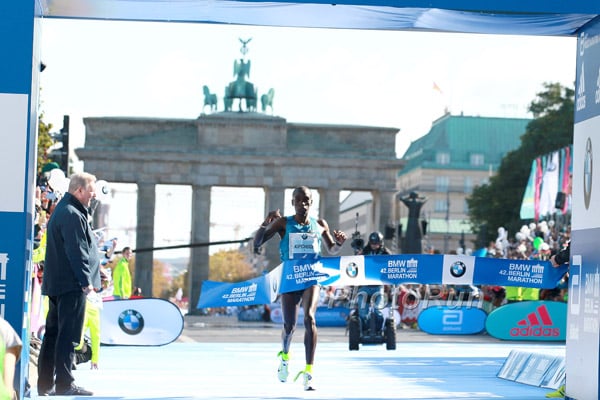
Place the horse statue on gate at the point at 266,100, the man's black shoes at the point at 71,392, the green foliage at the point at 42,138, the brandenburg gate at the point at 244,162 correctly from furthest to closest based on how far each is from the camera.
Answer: the horse statue on gate at the point at 266,100 → the brandenburg gate at the point at 244,162 → the green foliage at the point at 42,138 → the man's black shoes at the point at 71,392

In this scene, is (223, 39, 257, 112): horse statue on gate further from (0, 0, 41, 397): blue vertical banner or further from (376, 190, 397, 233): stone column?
(0, 0, 41, 397): blue vertical banner

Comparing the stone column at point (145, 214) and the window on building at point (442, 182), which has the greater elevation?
the window on building at point (442, 182)

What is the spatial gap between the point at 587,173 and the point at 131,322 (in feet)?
41.2

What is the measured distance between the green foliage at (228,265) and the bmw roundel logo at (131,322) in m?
159

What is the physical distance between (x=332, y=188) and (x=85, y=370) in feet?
203

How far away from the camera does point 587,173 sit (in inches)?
419

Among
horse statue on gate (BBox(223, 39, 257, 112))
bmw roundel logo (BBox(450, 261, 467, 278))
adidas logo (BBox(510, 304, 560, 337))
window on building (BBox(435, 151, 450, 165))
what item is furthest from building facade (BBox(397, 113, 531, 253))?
bmw roundel logo (BBox(450, 261, 467, 278))

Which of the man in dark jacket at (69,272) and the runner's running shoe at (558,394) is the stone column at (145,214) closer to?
the runner's running shoe at (558,394)

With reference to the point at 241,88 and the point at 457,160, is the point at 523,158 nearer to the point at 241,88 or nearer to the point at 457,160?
the point at 241,88

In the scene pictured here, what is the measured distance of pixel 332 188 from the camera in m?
76.6

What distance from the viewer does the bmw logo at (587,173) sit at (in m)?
10.6

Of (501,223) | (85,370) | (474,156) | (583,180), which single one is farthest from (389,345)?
(474,156)

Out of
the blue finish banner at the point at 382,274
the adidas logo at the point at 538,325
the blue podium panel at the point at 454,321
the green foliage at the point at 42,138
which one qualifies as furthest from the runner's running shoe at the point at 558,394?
the green foliage at the point at 42,138

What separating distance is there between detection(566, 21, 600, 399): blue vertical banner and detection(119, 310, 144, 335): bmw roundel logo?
11813 millimetres
